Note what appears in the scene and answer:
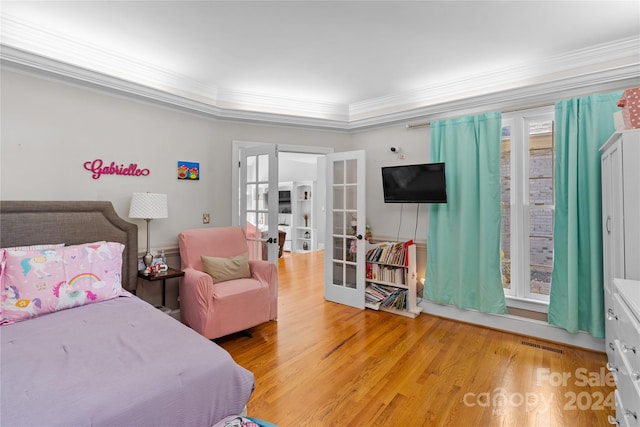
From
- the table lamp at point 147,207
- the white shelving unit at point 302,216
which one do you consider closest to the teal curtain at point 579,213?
the table lamp at point 147,207

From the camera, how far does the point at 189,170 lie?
3.40 m

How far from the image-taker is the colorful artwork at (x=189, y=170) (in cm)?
333

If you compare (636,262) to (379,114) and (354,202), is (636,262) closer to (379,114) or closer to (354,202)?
(354,202)

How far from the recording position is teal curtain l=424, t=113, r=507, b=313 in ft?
10.3

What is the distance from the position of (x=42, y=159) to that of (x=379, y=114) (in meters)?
3.41

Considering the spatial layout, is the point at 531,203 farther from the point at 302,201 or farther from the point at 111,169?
the point at 302,201

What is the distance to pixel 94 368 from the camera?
1.29 meters

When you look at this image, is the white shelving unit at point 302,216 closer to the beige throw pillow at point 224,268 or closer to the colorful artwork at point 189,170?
the colorful artwork at point 189,170

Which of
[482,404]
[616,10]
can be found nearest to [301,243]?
[482,404]

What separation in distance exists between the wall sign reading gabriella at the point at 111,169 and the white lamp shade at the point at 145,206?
288 mm

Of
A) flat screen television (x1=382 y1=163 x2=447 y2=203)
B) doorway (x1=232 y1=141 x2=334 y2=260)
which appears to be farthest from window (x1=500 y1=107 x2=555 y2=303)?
doorway (x1=232 y1=141 x2=334 y2=260)

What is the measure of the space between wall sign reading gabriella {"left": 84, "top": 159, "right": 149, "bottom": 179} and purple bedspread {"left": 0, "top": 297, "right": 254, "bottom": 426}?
56.0 inches

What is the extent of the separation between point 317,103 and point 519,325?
3.37 meters

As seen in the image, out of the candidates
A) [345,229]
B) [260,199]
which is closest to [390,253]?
[345,229]
